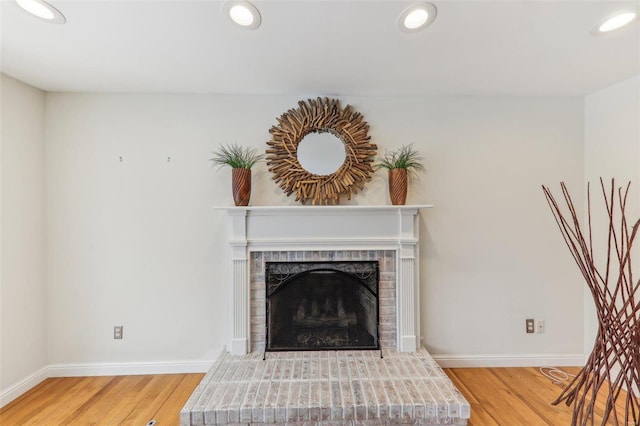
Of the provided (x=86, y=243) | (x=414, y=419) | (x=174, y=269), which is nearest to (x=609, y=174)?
(x=414, y=419)

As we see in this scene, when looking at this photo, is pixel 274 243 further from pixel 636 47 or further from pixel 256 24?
pixel 636 47

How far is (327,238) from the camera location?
2.27 meters

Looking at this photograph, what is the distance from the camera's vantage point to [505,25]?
1501mm

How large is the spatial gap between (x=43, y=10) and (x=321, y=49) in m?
1.35

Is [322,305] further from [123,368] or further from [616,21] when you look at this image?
[616,21]

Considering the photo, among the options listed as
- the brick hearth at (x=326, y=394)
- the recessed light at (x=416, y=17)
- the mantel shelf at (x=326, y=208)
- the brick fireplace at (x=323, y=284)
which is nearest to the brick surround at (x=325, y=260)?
the brick fireplace at (x=323, y=284)

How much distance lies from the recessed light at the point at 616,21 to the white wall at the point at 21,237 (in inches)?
141

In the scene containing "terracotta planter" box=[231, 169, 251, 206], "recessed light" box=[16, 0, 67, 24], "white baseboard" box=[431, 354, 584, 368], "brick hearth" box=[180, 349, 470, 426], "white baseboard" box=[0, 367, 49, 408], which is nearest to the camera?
"recessed light" box=[16, 0, 67, 24]

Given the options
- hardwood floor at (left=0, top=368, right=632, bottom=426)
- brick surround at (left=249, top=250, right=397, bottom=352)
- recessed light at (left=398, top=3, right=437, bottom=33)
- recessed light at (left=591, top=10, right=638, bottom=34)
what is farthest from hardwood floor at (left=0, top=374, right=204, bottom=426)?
recessed light at (left=591, top=10, right=638, bottom=34)

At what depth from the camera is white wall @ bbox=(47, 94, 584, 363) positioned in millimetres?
2328

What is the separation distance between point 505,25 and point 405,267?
1.60 metres

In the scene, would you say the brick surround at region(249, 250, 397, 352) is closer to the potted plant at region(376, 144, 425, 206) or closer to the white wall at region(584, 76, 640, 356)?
the potted plant at region(376, 144, 425, 206)

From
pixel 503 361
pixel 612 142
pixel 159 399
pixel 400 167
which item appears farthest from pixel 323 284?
pixel 612 142

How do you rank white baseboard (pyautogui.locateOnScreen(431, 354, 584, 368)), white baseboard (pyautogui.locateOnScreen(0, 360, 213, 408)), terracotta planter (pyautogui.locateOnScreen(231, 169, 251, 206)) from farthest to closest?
1. white baseboard (pyautogui.locateOnScreen(431, 354, 584, 368))
2. white baseboard (pyautogui.locateOnScreen(0, 360, 213, 408))
3. terracotta planter (pyautogui.locateOnScreen(231, 169, 251, 206))
